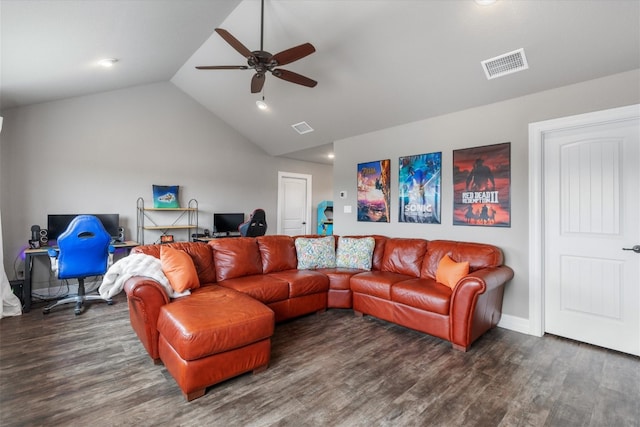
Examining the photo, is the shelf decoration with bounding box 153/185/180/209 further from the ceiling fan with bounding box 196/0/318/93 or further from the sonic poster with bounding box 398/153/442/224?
the sonic poster with bounding box 398/153/442/224

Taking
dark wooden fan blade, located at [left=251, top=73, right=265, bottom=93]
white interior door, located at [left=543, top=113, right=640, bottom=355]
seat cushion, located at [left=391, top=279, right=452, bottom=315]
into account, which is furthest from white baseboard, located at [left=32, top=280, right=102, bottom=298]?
white interior door, located at [left=543, top=113, right=640, bottom=355]

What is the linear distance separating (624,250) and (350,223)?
3205 millimetres

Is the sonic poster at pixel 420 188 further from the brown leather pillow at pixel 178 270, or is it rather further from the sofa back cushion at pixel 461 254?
the brown leather pillow at pixel 178 270

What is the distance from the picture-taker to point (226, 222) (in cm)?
586

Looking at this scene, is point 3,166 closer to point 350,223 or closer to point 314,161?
point 350,223

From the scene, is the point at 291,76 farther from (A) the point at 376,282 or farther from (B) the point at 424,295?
(B) the point at 424,295

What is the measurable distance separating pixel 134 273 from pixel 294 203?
4945 mm

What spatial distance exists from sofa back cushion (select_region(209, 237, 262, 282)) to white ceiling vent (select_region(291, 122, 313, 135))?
2342 millimetres

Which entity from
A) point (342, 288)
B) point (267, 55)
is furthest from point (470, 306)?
point (267, 55)

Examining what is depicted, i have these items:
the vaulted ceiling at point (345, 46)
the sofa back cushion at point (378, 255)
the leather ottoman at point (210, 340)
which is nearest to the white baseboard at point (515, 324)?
the sofa back cushion at point (378, 255)

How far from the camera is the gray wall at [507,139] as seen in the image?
2.72 meters

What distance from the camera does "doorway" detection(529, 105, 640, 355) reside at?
263 cm

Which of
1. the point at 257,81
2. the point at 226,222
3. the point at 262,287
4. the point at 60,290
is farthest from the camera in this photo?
the point at 226,222

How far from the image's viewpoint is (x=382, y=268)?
3.92m
